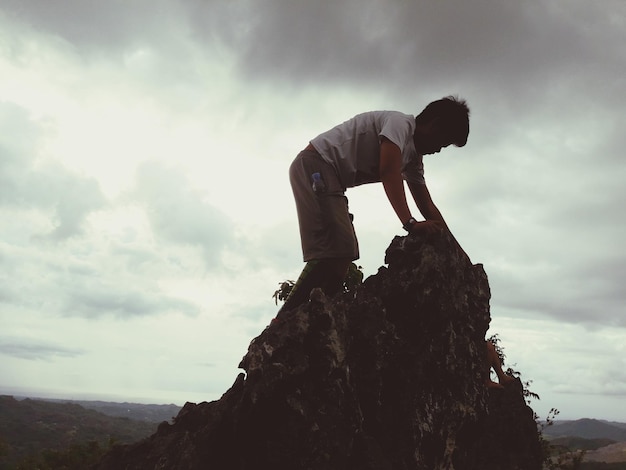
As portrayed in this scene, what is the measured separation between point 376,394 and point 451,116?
10.3 ft

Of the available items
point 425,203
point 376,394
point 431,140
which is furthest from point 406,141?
point 376,394

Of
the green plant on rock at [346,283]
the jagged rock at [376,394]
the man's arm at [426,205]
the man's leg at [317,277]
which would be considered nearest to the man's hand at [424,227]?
the jagged rock at [376,394]

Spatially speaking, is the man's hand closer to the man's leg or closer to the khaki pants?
the khaki pants

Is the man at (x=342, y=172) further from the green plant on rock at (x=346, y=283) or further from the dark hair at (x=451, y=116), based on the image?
the green plant on rock at (x=346, y=283)

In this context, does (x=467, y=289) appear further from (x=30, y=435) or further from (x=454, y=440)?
(x=30, y=435)

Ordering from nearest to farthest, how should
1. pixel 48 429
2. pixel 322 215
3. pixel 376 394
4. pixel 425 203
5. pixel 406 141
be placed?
pixel 376 394, pixel 406 141, pixel 322 215, pixel 425 203, pixel 48 429

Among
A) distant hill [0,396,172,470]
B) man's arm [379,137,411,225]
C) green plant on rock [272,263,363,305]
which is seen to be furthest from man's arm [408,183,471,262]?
distant hill [0,396,172,470]

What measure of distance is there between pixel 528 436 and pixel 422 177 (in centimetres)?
331

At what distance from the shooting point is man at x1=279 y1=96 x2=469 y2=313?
5.80m

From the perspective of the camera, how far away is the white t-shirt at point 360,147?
586 cm

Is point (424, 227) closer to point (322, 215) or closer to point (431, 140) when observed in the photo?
point (431, 140)

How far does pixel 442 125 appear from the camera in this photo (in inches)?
233

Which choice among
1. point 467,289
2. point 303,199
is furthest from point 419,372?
point 303,199

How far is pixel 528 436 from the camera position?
240 inches
